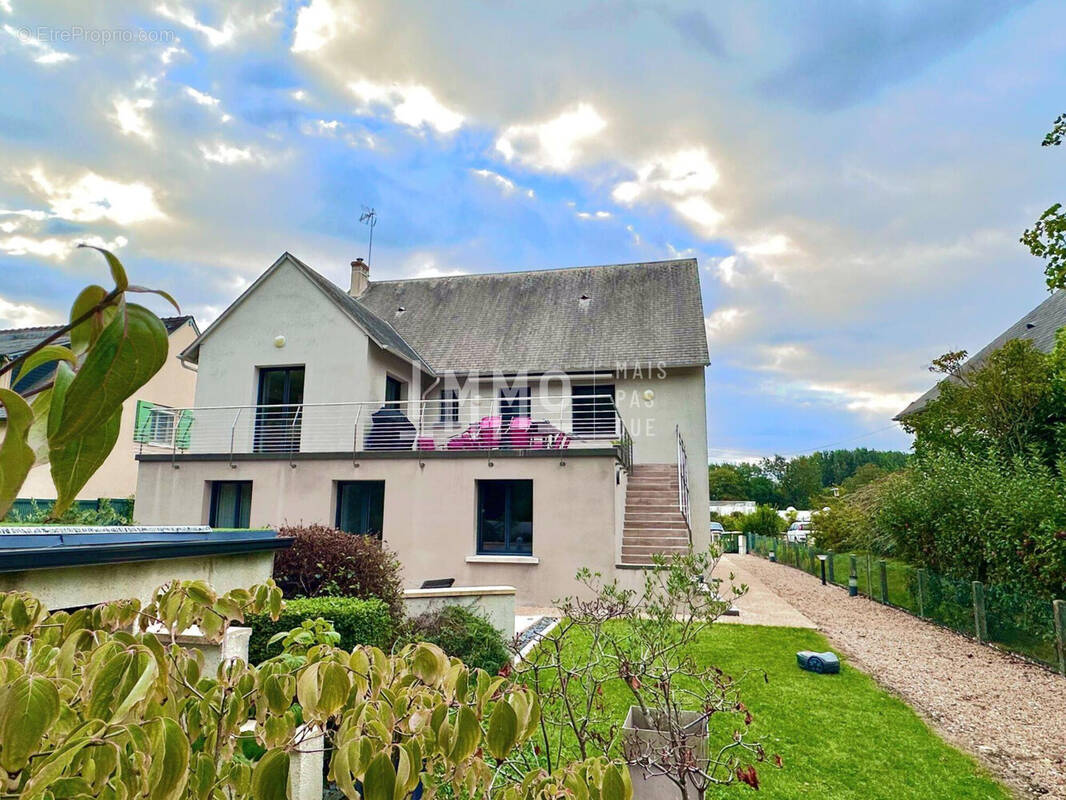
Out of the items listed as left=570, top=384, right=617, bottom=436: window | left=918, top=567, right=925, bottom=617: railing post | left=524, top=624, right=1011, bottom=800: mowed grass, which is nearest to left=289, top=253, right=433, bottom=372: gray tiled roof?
left=570, top=384, right=617, bottom=436: window

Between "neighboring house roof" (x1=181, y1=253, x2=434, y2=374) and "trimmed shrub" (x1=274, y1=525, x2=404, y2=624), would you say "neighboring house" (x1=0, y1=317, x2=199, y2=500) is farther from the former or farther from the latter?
"trimmed shrub" (x1=274, y1=525, x2=404, y2=624)

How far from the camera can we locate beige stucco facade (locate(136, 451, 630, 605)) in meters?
12.7

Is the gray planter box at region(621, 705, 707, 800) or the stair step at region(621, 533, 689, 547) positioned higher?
the stair step at region(621, 533, 689, 547)

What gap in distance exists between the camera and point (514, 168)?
631 inches

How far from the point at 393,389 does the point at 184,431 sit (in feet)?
A: 19.8

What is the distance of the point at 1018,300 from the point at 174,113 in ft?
105

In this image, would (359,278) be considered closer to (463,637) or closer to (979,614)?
(463,637)

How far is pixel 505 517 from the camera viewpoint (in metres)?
13.7

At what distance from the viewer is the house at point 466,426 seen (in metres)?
13.2

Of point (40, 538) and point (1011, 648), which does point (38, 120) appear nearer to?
point (40, 538)

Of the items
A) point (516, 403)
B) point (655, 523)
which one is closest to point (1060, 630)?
point (655, 523)

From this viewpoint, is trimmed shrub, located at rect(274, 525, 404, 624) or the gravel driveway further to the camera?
trimmed shrub, located at rect(274, 525, 404, 624)

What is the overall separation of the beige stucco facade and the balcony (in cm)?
45

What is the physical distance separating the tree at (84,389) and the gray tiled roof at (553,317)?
54.4 feet
